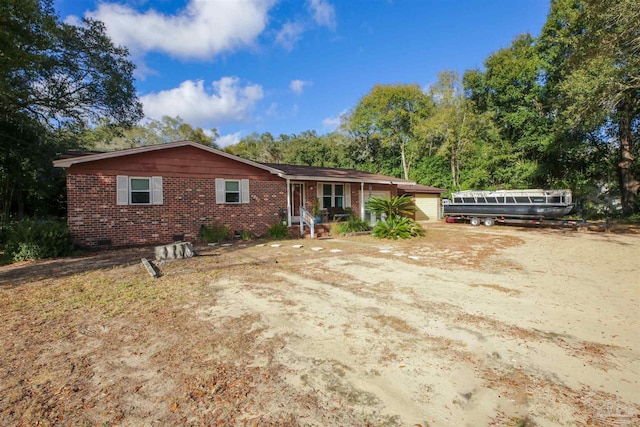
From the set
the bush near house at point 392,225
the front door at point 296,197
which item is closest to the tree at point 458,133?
the bush near house at point 392,225

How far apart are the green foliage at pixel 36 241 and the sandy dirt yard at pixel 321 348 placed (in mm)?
2159

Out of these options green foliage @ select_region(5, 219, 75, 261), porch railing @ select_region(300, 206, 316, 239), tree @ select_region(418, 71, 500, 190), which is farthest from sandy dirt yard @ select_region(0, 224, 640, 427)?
tree @ select_region(418, 71, 500, 190)

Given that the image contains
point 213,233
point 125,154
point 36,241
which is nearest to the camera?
point 36,241

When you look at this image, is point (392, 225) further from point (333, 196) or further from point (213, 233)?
point (213, 233)

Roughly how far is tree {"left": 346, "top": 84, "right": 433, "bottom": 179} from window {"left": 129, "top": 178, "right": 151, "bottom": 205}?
27893 mm

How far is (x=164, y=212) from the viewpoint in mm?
11711

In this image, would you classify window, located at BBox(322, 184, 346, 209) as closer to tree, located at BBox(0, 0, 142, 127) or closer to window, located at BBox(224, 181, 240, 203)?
window, located at BBox(224, 181, 240, 203)

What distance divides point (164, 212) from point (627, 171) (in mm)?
27366

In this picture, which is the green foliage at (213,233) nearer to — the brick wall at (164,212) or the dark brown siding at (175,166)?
the brick wall at (164,212)

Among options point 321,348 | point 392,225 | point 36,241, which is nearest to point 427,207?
point 392,225

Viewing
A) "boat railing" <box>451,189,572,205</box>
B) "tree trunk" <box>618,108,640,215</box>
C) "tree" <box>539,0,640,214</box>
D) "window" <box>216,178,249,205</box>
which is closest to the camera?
"tree" <box>539,0,640,214</box>

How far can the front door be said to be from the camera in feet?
51.3

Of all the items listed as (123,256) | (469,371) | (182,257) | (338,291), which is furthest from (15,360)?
(123,256)

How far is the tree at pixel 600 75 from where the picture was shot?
37.6ft
